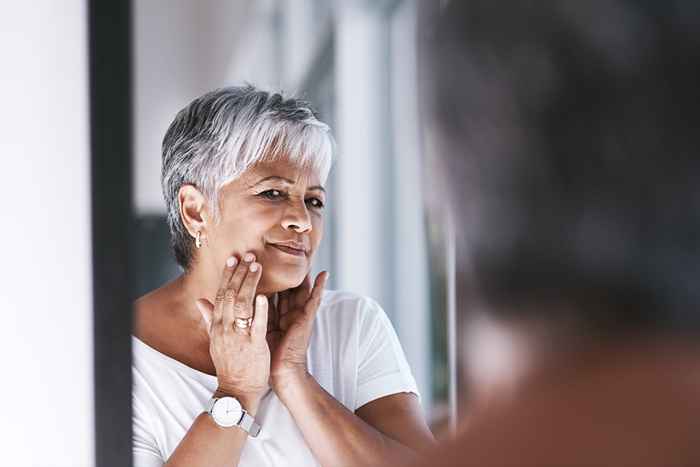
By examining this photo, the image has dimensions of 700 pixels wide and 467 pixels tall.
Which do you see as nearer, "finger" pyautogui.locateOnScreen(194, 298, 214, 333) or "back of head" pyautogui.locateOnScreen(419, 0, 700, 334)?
"back of head" pyautogui.locateOnScreen(419, 0, 700, 334)

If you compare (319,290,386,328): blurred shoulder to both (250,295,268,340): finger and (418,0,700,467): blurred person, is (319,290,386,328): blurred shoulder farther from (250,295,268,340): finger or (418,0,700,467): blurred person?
(418,0,700,467): blurred person

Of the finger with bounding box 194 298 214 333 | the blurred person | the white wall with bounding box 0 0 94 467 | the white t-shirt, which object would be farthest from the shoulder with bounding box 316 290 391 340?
the blurred person

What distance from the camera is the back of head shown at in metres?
0.46

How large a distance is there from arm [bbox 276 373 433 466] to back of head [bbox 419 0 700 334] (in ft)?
1.24

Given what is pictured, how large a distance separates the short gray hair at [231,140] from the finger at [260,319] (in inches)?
2.9

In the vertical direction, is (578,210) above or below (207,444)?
above

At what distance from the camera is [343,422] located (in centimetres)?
84

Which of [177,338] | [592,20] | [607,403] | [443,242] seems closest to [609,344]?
[607,403]

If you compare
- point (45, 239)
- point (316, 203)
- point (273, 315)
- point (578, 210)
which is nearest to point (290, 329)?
point (273, 315)

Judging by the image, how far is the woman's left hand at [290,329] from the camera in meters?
0.83

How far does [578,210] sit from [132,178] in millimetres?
500

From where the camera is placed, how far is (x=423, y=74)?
54cm

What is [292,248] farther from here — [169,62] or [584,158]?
[584,158]

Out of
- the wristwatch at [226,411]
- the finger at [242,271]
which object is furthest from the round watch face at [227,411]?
the finger at [242,271]
